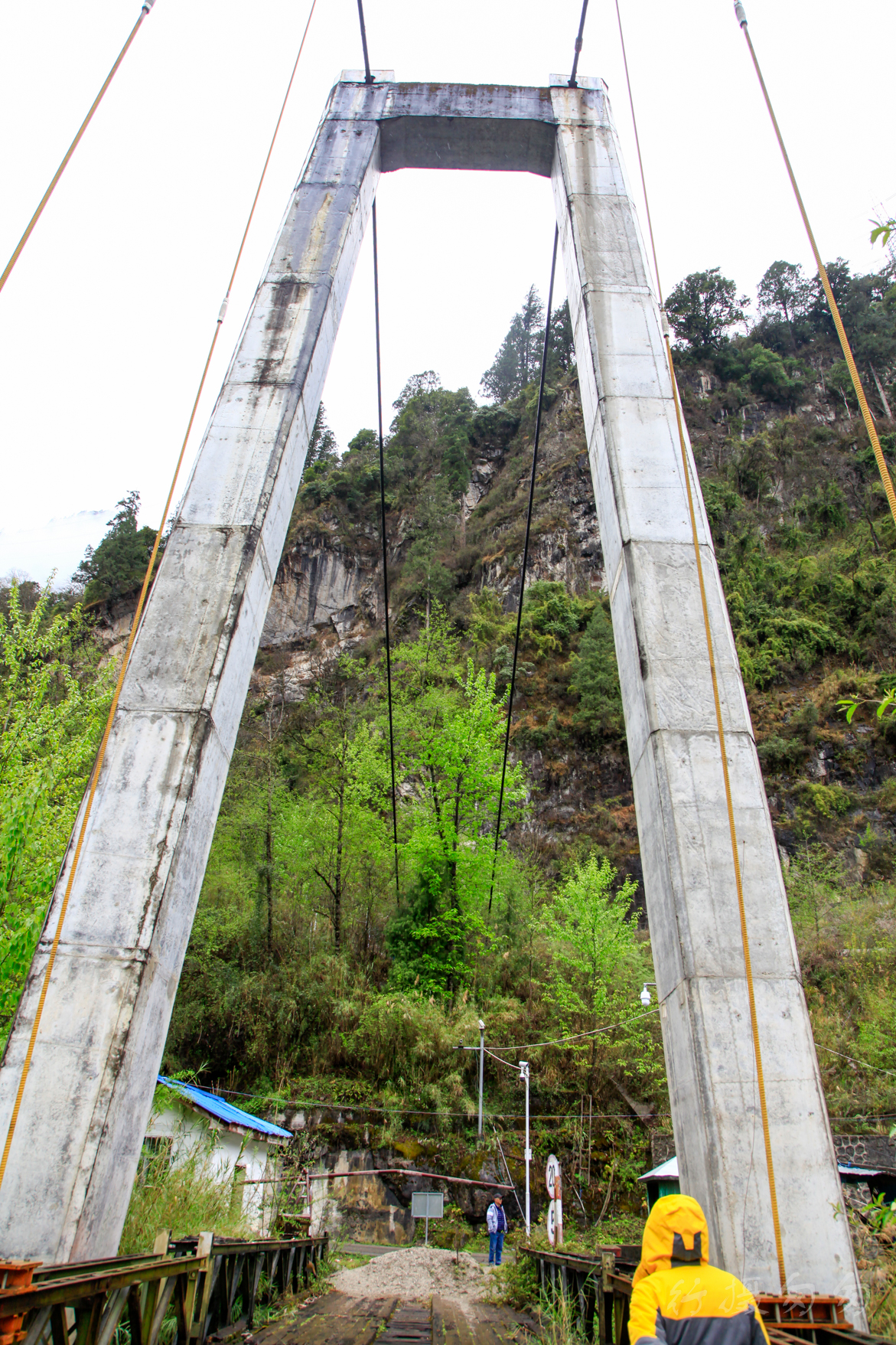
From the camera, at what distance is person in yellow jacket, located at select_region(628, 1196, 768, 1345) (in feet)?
7.19

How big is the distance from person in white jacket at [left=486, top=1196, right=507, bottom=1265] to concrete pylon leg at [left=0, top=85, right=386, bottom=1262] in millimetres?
11498

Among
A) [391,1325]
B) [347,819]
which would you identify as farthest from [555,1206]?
[347,819]

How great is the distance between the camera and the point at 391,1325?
659 cm

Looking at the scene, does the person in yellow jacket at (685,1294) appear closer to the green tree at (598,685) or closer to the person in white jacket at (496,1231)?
the person in white jacket at (496,1231)

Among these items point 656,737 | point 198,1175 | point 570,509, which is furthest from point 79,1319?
point 570,509

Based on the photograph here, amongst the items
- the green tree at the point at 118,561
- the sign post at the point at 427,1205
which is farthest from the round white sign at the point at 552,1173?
the green tree at the point at 118,561

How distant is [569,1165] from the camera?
15.6 m

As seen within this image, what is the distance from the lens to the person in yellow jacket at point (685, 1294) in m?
2.19

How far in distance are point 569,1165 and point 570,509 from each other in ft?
105

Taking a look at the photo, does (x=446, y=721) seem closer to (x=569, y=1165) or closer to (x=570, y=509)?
(x=569, y=1165)

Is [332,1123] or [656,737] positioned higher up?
[656,737]

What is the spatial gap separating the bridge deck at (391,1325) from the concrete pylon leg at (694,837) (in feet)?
13.5

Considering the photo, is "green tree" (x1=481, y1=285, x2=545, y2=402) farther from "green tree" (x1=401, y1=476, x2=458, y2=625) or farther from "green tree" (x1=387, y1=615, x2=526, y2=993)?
"green tree" (x1=387, y1=615, x2=526, y2=993)

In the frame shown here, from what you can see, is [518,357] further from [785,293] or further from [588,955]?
[588,955]
